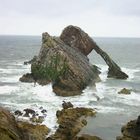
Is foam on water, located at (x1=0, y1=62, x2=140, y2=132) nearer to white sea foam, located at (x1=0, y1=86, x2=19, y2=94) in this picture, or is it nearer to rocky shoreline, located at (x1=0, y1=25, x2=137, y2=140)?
white sea foam, located at (x1=0, y1=86, x2=19, y2=94)

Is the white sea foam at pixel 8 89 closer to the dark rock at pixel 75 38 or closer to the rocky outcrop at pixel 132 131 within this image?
the dark rock at pixel 75 38

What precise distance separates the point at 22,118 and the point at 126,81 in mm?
31240

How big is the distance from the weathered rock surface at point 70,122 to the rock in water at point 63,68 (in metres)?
10.1

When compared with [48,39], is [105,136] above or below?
below

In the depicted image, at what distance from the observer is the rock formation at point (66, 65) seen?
5503 cm

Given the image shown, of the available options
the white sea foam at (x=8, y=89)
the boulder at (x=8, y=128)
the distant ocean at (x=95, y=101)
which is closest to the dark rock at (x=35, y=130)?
the distant ocean at (x=95, y=101)

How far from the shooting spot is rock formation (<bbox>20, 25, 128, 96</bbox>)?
181 ft

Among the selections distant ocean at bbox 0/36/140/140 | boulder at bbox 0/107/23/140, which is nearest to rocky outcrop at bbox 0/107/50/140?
boulder at bbox 0/107/23/140

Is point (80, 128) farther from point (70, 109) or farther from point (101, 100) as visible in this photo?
point (101, 100)

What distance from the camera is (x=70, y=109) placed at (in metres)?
41.8

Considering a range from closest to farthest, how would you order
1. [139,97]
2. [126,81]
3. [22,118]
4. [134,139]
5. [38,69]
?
[134,139]
[22,118]
[139,97]
[38,69]
[126,81]

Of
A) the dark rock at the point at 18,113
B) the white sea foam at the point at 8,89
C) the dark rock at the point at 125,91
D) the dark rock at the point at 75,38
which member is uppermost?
the dark rock at the point at 75,38

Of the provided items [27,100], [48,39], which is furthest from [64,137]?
[48,39]

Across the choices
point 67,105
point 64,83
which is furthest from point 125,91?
point 67,105
